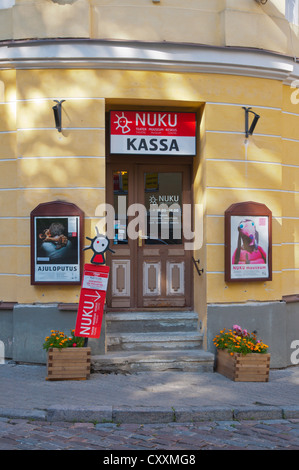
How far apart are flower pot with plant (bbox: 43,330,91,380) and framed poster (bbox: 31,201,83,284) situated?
1027mm

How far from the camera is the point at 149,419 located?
258 inches

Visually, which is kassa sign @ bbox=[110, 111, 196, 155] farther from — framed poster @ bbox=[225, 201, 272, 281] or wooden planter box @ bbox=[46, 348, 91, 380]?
wooden planter box @ bbox=[46, 348, 91, 380]

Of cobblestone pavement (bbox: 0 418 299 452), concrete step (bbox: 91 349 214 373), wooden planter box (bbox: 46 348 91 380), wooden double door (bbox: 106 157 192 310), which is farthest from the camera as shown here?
wooden double door (bbox: 106 157 192 310)

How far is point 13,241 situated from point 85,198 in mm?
1281

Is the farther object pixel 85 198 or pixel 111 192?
pixel 111 192

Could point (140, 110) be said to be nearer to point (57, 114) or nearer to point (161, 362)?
point (57, 114)

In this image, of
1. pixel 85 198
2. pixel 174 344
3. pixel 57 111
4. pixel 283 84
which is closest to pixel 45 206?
pixel 85 198

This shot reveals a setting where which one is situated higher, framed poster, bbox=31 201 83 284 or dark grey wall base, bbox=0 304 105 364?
framed poster, bbox=31 201 83 284

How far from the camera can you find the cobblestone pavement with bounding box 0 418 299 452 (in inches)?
225

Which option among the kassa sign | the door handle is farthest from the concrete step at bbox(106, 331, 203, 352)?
the kassa sign

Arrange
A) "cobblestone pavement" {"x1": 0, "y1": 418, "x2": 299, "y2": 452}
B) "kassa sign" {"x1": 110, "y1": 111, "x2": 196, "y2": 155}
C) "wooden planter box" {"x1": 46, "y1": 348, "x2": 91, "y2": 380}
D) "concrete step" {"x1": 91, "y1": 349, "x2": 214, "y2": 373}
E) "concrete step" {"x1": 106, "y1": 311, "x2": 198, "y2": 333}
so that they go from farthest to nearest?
1. "concrete step" {"x1": 106, "y1": 311, "x2": 198, "y2": 333}
2. "kassa sign" {"x1": 110, "y1": 111, "x2": 196, "y2": 155}
3. "concrete step" {"x1": 91, "y1": 349, "x2": 214, "y2": 373}
4. "wooden planter box" {"x1": 46, "y1": 348, "x2": 91, "y2": 380}
5. "cobblestone pavement" {"x1": 0, "y1": 418, "x2": 299, "y2": 452}

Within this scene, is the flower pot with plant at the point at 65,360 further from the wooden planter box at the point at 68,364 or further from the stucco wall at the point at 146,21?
the stucco wall at the point at 146,21

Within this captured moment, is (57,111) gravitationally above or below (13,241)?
above
